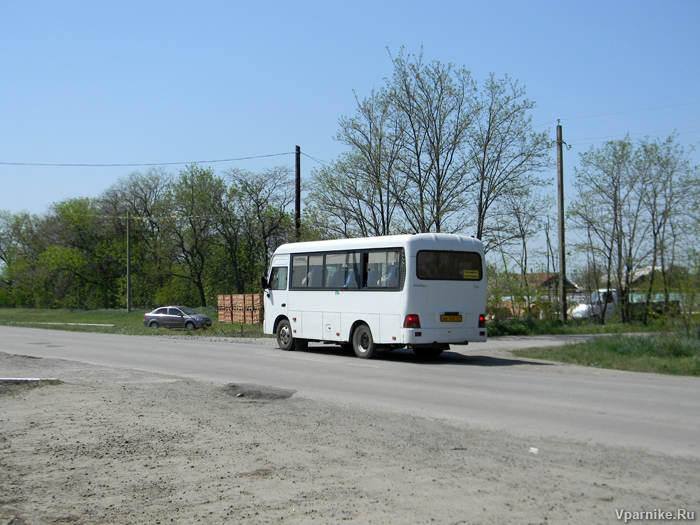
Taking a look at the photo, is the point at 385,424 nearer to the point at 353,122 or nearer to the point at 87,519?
the point at 87,519

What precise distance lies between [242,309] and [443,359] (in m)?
26.7

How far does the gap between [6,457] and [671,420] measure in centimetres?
786

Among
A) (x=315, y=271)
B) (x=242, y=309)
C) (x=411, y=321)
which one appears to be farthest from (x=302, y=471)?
(x=242, y=309)

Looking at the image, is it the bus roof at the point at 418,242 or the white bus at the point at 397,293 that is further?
the bus roof at the point at 418,242

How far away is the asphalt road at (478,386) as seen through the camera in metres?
8.27

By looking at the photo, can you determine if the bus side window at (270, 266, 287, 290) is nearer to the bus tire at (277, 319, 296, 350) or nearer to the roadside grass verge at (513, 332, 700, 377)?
the bus tire at (277, 319, 296, 350)

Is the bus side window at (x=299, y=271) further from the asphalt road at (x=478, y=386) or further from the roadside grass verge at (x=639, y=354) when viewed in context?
the roadside grass verge at (x=639, y=354)

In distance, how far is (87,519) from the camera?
5.03 meters

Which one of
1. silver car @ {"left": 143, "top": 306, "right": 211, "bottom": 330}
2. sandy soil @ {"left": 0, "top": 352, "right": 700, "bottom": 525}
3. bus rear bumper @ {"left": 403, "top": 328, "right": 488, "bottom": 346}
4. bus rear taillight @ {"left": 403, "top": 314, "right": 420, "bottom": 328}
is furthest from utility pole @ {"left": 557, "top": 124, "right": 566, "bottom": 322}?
sandy soil @ {"left": 0, "top": 352, "right": 700, "bottom": 525}

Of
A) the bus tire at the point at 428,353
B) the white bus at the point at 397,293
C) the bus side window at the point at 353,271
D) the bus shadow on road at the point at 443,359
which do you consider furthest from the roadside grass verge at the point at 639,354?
the bus side window at the point at 353,271

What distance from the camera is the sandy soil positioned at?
201 inches

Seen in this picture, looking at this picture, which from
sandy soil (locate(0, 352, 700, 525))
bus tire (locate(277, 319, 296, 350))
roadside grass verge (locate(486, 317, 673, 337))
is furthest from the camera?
roadside grass verge (locate(486, 317, 673, 337))

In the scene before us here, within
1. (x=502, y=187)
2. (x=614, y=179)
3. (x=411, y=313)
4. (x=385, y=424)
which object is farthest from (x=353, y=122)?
(x=385, y=424)

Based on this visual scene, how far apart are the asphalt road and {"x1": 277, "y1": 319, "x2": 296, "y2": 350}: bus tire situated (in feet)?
1.15
